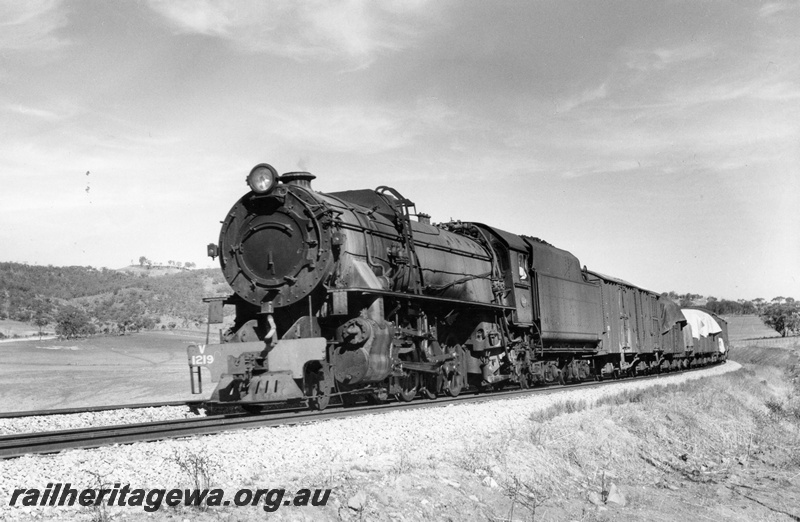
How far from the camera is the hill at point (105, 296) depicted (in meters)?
52.4

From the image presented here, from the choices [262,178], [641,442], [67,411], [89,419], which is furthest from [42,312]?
[641,442]

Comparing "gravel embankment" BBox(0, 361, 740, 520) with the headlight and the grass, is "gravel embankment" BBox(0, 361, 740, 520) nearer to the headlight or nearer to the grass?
the grass

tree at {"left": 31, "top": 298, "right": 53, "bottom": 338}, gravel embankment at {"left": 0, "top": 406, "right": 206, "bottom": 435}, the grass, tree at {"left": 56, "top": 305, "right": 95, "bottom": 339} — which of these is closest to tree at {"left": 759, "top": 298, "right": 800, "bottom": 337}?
the grass

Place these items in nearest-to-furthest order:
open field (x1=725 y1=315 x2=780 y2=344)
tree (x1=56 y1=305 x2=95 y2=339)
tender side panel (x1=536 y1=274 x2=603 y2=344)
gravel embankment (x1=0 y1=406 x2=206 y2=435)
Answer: gravel embankment (x1=0 y1=406 x2=206 y2=435), tender side panel (x1=536 y1=274 x2=603 y2=344), tree (x1=56 y1=305 x2=95 y2=339), open field (x1=725 y1=315 x2=780 y2=344)

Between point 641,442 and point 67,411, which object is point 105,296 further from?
point 641,442

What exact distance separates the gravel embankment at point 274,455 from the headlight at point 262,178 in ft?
14.3

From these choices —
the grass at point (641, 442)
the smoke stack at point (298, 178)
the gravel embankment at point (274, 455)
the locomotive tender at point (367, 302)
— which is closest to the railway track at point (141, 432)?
the gravel embankment at point (274, 455)

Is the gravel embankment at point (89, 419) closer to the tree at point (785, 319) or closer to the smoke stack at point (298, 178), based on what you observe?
the smoke stack at point (298, 178)

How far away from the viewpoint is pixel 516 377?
1795cm

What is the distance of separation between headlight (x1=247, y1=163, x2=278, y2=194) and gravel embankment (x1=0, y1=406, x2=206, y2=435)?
14.0ft

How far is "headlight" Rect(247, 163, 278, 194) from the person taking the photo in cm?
1228

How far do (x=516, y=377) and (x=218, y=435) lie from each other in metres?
10.4

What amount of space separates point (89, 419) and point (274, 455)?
5.28 m

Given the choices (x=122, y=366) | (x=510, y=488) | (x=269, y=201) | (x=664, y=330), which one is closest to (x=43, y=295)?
(x=122, y=366)
